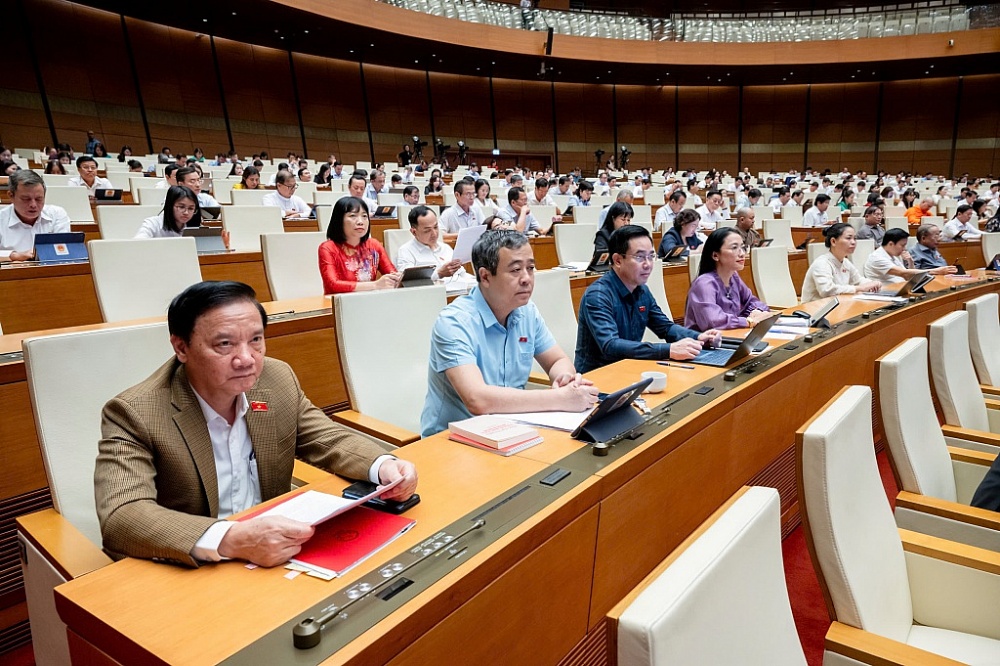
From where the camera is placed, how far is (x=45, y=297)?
3105mm

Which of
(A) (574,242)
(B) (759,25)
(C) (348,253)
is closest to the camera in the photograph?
(C) (348,253)

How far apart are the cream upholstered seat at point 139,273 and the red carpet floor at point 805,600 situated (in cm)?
271

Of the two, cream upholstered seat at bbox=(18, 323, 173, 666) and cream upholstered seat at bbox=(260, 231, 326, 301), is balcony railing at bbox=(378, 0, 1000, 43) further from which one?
cream upholstered seat at bbox=(18, 323, 173, 666)

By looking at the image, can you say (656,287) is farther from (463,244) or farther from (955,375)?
(955,375)

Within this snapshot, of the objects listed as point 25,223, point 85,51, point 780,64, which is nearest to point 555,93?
point 780,64

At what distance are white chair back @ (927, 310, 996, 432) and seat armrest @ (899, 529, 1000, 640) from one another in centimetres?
82

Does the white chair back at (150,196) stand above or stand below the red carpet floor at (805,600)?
above

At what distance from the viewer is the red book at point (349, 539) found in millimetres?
919

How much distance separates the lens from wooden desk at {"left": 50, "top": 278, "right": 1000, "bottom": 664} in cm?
79

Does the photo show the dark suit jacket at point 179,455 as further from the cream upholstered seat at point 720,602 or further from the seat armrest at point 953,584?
the seat armrest at point 953,584

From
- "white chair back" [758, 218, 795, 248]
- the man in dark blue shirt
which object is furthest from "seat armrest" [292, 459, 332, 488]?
"white chair back" [758, 218, 795, 248]

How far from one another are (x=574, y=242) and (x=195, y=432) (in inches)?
153

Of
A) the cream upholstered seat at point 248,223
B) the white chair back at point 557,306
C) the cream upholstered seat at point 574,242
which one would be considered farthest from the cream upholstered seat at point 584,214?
the white chair back at point 557,306

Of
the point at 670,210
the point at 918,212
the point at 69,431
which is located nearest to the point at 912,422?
the point at 69,431
